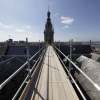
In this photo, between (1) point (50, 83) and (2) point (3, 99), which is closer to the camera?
(1) point (50, 83)

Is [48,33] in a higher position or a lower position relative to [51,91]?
higher

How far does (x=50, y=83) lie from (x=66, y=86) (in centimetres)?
67

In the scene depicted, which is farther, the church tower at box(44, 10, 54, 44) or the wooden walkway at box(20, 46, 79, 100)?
the church tower at box(44, 10, 54, 44)

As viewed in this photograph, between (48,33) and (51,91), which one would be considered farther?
(48,33)

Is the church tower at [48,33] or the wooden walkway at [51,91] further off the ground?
the church tower at [48,33]

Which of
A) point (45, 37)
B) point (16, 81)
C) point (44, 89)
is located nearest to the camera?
point (44, 89)

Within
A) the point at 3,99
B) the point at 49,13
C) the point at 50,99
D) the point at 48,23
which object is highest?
the point at 49,13

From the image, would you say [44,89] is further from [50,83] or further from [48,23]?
[48,23]

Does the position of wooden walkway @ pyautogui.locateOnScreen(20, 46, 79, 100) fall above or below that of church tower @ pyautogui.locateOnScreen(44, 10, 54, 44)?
below

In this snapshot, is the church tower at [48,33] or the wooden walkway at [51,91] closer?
the wooden walkway at [51,91]

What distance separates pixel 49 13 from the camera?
48531 mm

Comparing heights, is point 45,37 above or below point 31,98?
above

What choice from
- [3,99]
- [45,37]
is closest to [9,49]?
[45,37]

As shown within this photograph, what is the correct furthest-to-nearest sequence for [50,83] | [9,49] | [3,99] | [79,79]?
[9,49]
[3,99]
[79,79]
[50,83]
